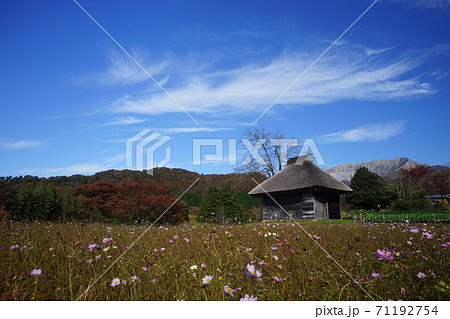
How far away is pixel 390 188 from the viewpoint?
99.0ft

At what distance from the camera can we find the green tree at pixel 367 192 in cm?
3030

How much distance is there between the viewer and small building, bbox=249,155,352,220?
18359 mm

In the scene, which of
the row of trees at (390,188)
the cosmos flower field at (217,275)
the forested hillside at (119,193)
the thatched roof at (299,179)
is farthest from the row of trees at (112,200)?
the row of trees at (390,188)

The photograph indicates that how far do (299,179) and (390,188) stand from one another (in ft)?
56.0

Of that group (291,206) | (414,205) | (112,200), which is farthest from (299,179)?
(112,200)

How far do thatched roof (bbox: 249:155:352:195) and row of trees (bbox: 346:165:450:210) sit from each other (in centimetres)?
1126

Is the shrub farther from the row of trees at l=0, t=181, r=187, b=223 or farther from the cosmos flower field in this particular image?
the cosmos flower field

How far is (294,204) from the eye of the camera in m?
19.2

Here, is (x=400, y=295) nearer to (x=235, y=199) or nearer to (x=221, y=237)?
(x=221, y=237)

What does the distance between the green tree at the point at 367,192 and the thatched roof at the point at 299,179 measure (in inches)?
470

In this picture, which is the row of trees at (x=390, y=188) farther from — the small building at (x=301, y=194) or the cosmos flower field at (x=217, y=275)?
the cosmos flower field at (x=217, y=275)

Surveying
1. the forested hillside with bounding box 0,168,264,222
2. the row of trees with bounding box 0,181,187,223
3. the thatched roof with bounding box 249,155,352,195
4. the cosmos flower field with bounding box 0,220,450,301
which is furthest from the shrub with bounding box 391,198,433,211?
the cosmos flower field with bounding box 0,220,450,301

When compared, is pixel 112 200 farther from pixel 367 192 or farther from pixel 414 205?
pixel 367 192
